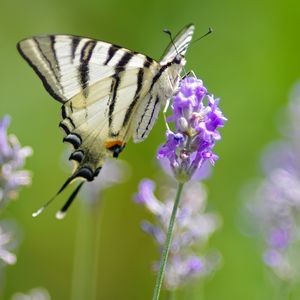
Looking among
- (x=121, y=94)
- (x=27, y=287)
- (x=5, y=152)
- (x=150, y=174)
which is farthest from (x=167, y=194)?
(x=150, y=174)

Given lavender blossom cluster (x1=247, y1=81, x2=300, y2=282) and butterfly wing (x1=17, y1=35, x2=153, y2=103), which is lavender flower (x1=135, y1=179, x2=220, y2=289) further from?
butterfly wing (x1=17, y1=35, x2=153, y2=103)

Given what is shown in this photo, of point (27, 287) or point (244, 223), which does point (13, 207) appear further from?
point (244, 223)

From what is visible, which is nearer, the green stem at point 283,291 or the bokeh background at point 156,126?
the green stem at point 283,291

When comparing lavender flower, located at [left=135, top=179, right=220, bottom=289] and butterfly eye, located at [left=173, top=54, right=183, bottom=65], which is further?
butterfly eye, located at [left=173, top=54, right=183, bottom=65]

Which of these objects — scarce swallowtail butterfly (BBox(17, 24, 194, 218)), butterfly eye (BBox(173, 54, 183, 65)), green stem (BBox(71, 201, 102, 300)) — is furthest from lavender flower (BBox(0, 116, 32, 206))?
green stem (BBox(71, 201, 102, 300))

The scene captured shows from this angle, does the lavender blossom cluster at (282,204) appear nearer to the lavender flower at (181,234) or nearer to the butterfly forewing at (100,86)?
the lavender flower at (181,234)

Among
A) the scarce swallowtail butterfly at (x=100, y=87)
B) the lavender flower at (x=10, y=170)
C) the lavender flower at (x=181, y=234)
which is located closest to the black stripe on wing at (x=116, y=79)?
the scarce swallowtail butterfly at (x=100, y=87)
